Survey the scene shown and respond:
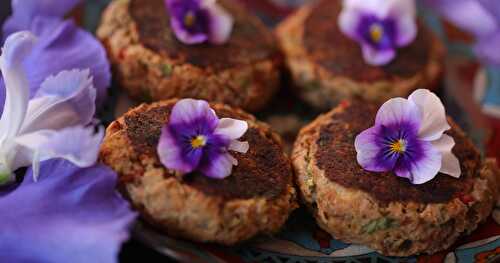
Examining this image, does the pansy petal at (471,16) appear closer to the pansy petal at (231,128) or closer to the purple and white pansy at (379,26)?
the purple and white pansy at (379,26)

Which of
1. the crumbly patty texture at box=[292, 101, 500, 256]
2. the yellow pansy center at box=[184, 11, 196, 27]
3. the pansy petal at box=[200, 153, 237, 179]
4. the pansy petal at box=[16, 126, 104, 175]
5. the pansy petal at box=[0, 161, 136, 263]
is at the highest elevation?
the yellow pansy center at box=[184, 11, 196, 27]

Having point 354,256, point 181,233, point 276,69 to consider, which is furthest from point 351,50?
point 181,233

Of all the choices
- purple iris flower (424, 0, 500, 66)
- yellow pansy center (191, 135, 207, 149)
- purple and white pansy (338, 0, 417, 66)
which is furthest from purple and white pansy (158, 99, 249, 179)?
purple iris flower (424, 0, 500, 66)

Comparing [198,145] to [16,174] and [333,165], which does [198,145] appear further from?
[16,174]

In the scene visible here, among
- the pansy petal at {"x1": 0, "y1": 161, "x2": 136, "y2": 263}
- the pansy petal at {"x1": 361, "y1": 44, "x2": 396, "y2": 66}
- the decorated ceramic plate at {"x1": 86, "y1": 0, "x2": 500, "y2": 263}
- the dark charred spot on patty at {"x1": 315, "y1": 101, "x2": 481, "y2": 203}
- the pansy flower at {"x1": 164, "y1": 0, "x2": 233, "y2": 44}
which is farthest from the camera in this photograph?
the pansy petal at {"x1": 361, "y1": 44, "x2": 396, "y2": 66}

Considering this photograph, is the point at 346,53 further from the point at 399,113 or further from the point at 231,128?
Answer: the point at 231,128

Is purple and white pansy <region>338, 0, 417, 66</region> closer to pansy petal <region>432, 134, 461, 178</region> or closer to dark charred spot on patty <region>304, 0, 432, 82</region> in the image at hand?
dark charred spot on patty <region>304, 0, 432, 82</region>

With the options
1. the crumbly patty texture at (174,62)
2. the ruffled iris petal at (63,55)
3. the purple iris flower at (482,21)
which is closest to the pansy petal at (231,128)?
the crumbly patty texture at (174,62)
